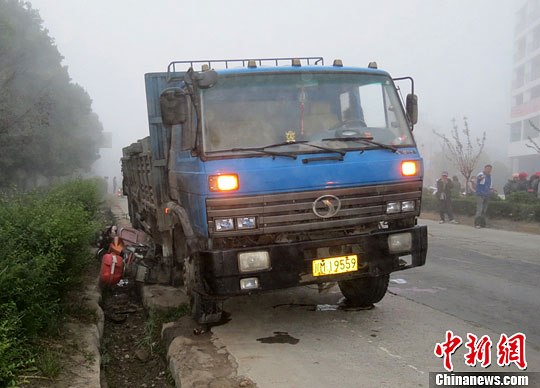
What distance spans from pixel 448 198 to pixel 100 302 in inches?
477

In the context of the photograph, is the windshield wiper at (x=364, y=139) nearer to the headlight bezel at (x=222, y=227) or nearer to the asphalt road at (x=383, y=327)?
the headlight bezel at (x=222, y=227)

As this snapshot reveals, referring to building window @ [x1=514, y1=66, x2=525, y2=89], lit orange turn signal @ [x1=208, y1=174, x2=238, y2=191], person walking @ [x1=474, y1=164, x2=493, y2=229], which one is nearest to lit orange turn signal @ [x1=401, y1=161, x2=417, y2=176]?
lit orange turn signal @ [x1=208, y1=174, x2=238, y2=191]

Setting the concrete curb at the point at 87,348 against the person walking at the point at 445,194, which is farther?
the person walking at the point at 445,194

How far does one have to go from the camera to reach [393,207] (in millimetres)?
4973

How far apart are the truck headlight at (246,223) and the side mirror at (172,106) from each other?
110 centimetres

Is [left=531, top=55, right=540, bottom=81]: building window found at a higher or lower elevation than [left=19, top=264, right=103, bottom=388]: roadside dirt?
higher

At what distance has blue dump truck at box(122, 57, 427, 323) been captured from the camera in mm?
4508

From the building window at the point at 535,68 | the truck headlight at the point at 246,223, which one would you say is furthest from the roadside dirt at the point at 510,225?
the building window at the point at 535,68

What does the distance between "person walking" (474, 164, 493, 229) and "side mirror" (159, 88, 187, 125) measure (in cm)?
1116

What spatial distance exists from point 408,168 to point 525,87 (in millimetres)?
53524

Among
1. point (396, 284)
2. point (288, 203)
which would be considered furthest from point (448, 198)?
point (288, 203)

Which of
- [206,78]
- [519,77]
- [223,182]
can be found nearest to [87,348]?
[223,182]

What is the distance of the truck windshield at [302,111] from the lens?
4758mm

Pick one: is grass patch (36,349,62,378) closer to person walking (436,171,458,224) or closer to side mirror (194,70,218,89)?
side mirror (194,70,218,89)
